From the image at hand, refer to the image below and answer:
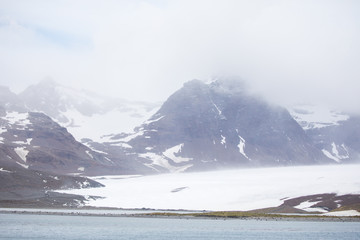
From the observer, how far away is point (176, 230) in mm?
108750

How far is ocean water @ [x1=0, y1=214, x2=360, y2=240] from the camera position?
95.1m

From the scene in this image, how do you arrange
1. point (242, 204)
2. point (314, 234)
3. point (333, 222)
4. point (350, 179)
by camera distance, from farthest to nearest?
point (350, 179) < point (242, 204) < point (333, 222) < point (314, 234)

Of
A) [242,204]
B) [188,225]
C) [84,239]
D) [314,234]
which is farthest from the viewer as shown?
[242,204]

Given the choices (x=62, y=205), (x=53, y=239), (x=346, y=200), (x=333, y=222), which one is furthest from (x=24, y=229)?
(x=346, y=200)

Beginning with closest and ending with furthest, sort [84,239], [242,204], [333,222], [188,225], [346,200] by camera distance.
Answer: [84,239] < [188,225] < [333,222] < [346,200] < [242,204]

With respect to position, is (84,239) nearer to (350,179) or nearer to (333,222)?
(333,222)

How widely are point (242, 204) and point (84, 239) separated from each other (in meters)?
104

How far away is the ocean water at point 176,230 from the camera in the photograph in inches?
3745

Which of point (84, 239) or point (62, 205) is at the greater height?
point (62, 205)

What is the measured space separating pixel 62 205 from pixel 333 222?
335 ft

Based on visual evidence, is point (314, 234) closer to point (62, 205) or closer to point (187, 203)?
point (187, 203)

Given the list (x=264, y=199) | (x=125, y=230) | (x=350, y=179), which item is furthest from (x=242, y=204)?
(x=125, y=230)

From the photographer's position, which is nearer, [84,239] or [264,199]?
[84,239]

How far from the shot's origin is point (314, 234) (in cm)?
10062
